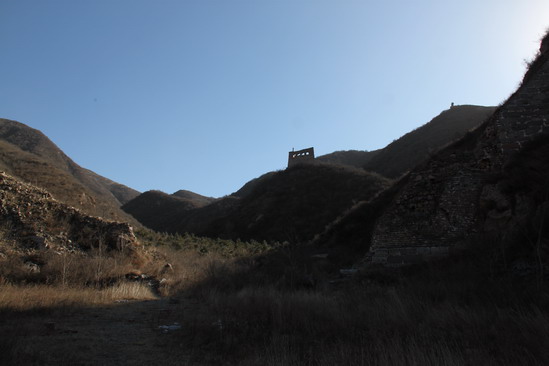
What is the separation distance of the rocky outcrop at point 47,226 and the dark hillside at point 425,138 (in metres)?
34.2

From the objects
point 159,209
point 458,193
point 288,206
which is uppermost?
point 159,209

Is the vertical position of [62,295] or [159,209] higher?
[159,209]

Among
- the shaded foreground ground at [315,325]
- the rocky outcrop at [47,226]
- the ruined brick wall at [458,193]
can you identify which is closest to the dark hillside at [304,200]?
the rocky outcrop at [47,226]

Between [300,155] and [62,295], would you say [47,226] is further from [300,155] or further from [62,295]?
[300,155]

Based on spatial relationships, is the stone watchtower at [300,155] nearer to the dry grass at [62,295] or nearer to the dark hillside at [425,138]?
the dark hillside at [425,138]

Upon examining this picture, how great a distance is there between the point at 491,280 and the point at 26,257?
504 inches

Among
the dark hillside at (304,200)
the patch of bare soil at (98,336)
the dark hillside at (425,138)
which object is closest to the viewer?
the patch of bare soil at (98,336)

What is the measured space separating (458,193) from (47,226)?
14.2 m

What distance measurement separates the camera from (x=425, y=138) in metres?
50.0

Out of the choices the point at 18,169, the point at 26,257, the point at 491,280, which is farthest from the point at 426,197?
the point at 18,169

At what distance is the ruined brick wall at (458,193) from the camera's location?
35.4 feet

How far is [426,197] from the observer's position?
12203mm

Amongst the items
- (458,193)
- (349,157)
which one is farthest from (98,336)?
(349,157)

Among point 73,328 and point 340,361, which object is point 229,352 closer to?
point 340,361
